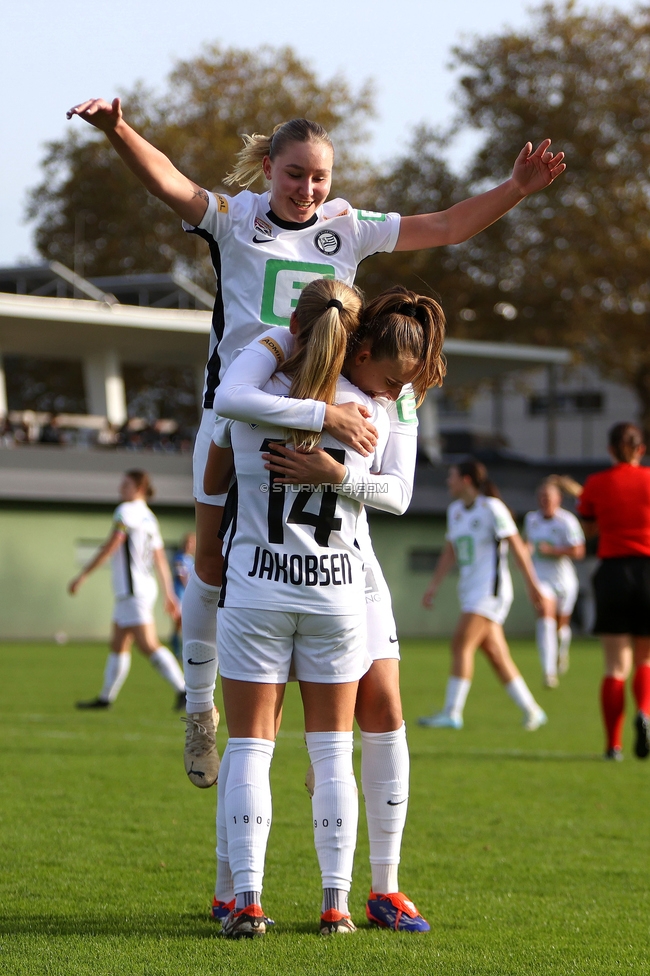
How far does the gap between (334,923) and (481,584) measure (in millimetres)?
7886

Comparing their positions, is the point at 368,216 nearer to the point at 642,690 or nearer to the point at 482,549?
the point at 642,690

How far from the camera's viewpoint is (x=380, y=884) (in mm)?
4414

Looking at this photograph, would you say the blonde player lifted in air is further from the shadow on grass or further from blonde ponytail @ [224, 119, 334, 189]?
the shadow on grass

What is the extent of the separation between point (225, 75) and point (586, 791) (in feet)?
121

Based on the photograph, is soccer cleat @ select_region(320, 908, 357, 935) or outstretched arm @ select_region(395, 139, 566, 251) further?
outstretched arm @ select_region(395, 139, 566, 251)

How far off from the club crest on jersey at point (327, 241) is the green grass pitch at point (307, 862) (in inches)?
92.8

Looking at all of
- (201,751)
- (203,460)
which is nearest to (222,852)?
(201,751)

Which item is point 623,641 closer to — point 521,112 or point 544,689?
point 544,689

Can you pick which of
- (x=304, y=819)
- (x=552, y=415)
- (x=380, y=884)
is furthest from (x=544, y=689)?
(x=552, y=415)

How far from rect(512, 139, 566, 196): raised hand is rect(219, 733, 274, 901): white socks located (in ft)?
7.22

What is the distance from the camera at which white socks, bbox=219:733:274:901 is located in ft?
13.3

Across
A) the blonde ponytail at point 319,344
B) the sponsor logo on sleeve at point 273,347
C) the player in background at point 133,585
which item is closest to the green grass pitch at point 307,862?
the player in background at point 133,585

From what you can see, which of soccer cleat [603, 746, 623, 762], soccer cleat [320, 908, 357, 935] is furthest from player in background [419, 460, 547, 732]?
soccer cleat [320, 908, 357, 935]

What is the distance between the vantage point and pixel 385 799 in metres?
4.43
